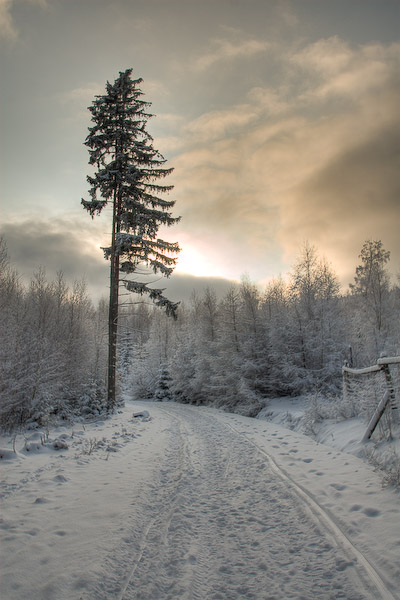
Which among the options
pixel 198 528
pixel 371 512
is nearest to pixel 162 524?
pixel 198 528

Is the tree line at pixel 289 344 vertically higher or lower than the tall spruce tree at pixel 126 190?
lower

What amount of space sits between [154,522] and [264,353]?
15712 mm

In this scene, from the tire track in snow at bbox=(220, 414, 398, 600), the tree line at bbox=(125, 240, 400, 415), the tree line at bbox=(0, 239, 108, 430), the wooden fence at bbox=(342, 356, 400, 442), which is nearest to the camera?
the tire track in snow at bbox=(220, 414, 398, 600)

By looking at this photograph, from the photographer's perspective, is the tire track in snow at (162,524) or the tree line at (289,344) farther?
the tree line at (289,344)

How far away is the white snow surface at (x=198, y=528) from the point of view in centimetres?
275

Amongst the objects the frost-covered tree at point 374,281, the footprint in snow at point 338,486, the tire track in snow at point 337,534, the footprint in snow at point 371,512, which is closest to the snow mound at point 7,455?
the tire track in snow at point 337,534

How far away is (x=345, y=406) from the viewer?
938cm

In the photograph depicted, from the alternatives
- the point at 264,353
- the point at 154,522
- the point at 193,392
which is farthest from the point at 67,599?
the point at 193,392

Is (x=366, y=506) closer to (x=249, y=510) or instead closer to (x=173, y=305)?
(x=249, y=510)

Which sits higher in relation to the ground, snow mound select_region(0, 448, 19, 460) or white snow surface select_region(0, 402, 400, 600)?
white snow surface select_region(0, 402, 400, 600)

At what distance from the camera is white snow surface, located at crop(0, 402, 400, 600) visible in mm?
2752

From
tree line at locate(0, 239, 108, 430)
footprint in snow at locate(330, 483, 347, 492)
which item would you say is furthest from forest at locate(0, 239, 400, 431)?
footprint in snow at locate(330, 483, 347, 492)

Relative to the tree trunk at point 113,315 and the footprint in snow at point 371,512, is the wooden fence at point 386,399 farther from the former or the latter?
the tree trunk at point 113,315

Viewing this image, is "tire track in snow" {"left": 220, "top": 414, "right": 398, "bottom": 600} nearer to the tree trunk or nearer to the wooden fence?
the wooden fence
